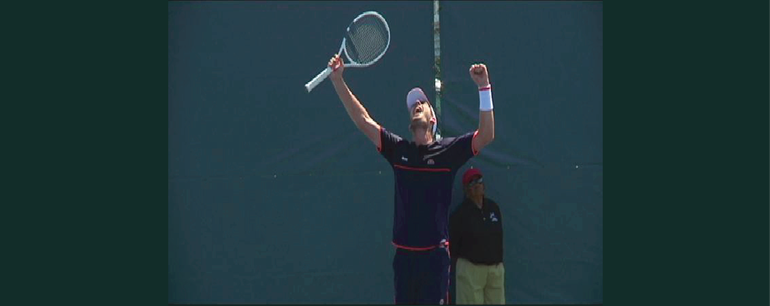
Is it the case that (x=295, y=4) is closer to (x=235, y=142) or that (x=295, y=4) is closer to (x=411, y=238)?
(x=235, y=142)

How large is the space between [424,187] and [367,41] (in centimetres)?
103

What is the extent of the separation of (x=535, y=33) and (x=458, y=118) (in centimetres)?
84

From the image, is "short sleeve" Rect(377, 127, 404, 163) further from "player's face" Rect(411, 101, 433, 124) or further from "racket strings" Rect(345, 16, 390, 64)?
"racket strings" Rect(345, 16, 390, 64)

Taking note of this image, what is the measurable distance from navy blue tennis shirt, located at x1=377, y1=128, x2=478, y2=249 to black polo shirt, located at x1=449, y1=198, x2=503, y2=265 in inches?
50.0

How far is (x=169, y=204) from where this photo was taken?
228 inches

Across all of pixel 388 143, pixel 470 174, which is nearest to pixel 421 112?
pixel 388 143

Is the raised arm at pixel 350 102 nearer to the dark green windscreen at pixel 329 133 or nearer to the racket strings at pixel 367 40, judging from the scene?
the racket strings at pixel 367 40

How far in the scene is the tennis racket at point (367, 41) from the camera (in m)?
4.84

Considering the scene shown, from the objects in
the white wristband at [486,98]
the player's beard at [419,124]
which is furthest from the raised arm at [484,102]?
the player's beard at [419,124]

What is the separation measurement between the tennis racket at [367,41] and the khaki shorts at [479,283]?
1742mm

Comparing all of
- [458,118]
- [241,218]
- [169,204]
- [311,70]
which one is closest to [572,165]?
[458,118]

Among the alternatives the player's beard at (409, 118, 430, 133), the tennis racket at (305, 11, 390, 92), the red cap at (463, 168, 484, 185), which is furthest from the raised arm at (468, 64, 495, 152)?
the red cap at (463, 168, 484, 185)

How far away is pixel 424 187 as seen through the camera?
14.5ft

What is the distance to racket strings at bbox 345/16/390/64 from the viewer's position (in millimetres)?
4844
